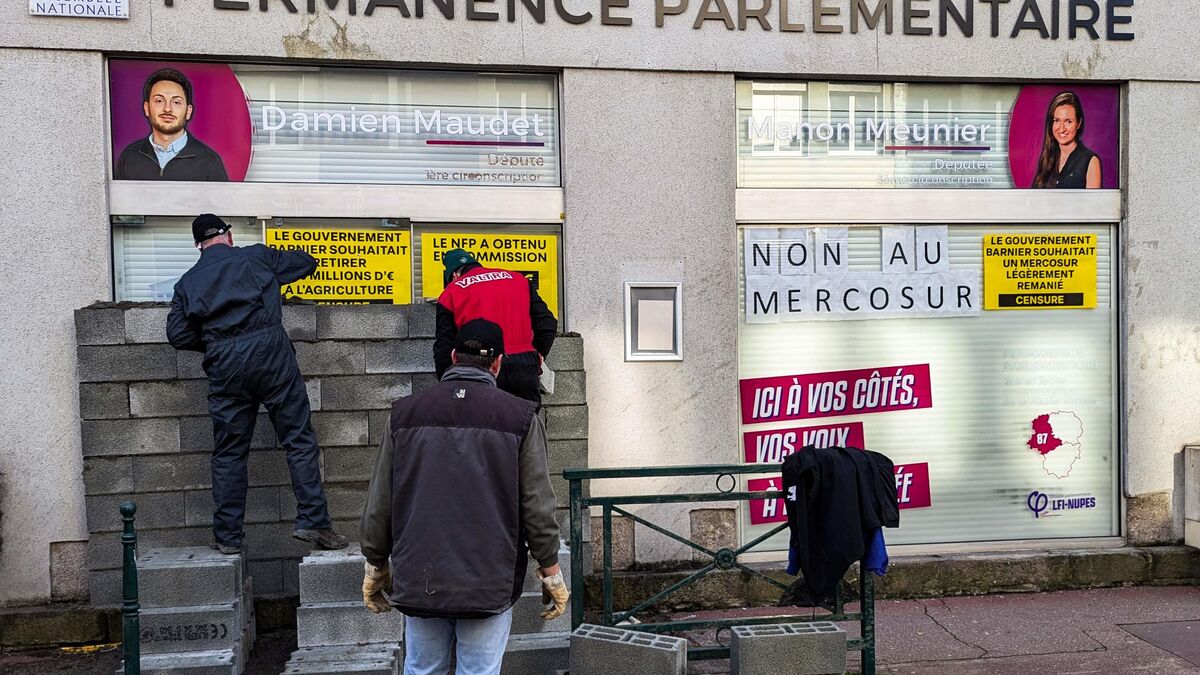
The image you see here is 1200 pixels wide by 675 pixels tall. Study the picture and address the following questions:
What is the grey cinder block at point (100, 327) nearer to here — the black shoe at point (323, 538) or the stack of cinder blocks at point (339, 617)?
the black shoe at point (323, 538)

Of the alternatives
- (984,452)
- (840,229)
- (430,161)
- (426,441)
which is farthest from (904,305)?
(426,441)

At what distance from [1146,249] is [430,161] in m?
5.23

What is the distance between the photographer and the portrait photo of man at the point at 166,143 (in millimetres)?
6613

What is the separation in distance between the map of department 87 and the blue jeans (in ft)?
16.8

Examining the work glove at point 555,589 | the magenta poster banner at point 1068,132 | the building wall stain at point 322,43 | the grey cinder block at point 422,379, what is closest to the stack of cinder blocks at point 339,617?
the grey cinder block at point 422,379

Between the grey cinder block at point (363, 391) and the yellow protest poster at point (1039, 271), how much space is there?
4.31 m

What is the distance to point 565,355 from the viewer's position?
21.6ft

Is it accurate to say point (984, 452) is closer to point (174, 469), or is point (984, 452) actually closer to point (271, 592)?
point (271, 592)

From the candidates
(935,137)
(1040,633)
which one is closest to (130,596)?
(1040,633)

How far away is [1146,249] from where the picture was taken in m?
7.45

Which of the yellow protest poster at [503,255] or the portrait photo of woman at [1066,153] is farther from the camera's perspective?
the portrait photo of woman at [1066,153]

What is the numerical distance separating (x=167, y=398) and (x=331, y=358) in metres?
0.99

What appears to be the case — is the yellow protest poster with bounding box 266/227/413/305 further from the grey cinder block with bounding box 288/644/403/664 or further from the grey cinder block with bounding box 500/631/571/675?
the grey cinder block with bounding box 500/631/571/675

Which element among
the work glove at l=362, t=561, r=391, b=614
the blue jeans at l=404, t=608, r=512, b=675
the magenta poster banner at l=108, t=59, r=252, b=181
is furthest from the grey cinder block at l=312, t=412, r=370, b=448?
the blue jeans at l=404, t=608, r=512, b=675
